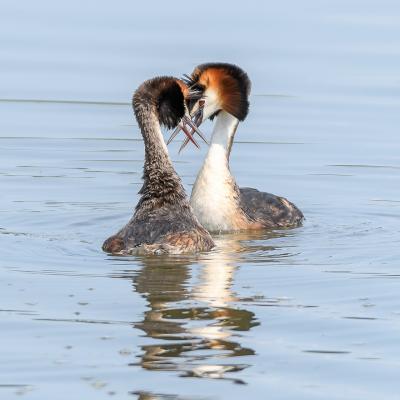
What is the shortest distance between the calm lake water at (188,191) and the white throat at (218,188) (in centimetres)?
58

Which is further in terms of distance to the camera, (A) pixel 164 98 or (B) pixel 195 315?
(A) pixel 164 98

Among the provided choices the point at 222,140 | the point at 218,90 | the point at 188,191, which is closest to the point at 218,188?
the point at 222,140

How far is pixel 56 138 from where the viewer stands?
16.9 meters

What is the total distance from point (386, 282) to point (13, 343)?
10.4 ft

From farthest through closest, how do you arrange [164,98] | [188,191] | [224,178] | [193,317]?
[188,191] < [224,178] < [164,98] < [193,317]

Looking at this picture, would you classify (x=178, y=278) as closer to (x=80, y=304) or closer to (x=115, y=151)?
(x=80, y=304)

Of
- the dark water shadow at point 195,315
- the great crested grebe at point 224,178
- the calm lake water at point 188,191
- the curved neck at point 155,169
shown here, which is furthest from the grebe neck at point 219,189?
the curved neck at point 155,169

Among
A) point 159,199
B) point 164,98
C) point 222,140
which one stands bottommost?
point 159,199

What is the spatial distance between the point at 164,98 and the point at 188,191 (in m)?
3.53

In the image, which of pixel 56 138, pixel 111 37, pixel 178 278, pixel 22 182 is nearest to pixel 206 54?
pixel 111 37

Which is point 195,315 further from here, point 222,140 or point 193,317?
point 222,140

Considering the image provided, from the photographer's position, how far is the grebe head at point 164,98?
12102 mm

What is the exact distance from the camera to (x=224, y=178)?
14055 mm

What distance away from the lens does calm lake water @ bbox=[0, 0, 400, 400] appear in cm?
860
